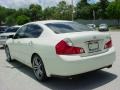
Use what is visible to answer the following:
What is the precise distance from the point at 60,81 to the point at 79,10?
7524cm

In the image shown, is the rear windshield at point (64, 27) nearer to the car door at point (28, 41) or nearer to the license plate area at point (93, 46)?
the car door at point (28, 41)

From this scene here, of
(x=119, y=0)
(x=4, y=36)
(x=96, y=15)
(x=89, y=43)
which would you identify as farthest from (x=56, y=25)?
(x=96, y=15)

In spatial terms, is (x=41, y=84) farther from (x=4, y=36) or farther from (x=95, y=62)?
(x=4, y=36)

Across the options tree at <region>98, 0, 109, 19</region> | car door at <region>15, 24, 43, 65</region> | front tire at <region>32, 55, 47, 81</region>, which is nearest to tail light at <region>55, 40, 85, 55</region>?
front tire at <region>32, 55, 47, 81</region>

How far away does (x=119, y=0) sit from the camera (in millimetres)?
61469

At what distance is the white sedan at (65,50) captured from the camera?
556 centimetres

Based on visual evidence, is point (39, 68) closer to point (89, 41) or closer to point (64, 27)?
point (64, 27)

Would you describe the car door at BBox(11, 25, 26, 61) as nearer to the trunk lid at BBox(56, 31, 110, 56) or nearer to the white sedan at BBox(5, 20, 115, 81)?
the white sedan at BBox(5, 20, 115, 81)

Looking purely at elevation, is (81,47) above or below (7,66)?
above

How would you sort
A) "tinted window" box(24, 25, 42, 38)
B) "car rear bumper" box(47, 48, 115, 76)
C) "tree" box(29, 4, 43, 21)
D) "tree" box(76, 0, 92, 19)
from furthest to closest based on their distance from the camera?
1. "tree" box(29, 4, 43, 21)
2. "tree" box(76, 0, 92, 19)
3. "tinted window" box(24, 25, 42, 38)
4. "car rear bumper" box(47, 48, 115, 76)

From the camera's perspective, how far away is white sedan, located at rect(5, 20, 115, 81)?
5562 millimetres

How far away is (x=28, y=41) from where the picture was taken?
702cm

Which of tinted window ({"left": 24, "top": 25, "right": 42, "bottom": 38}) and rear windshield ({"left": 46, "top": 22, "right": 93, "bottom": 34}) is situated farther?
tinted window ({"left": 24, "top": 25, "right": 42, "bottom": 38})

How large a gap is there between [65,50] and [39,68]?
1.25 metres
